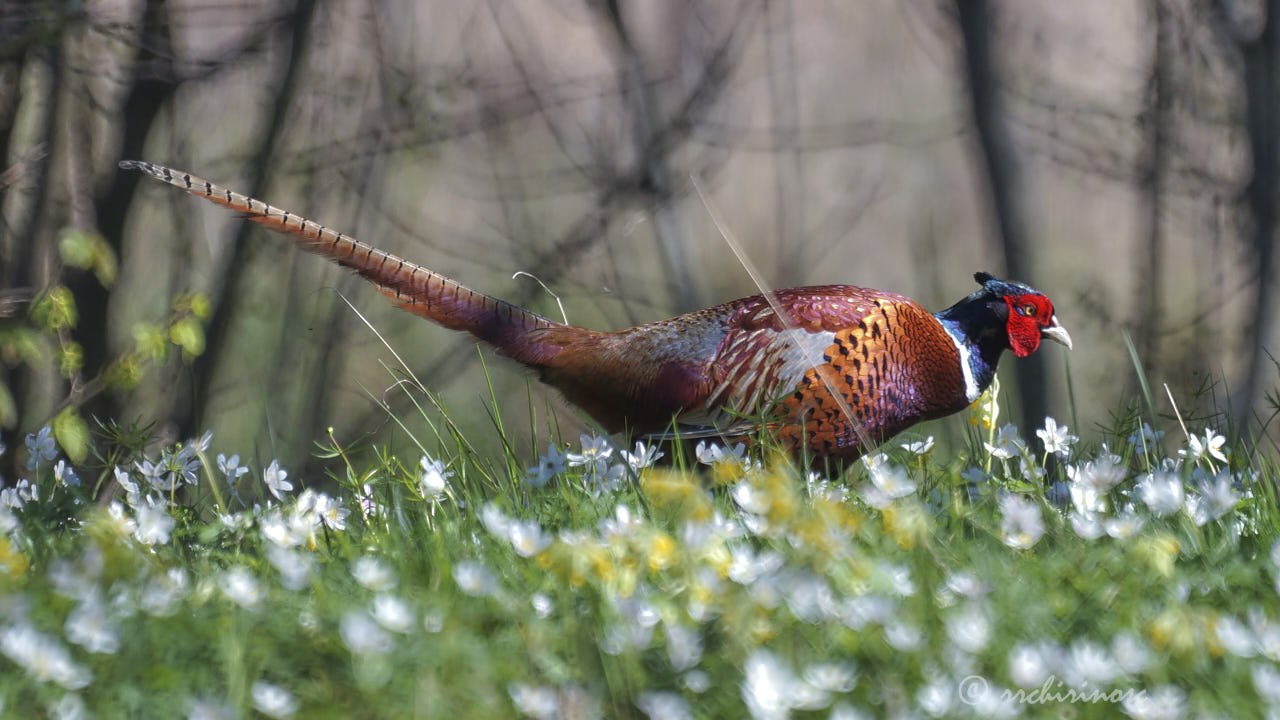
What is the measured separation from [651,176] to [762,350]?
0.87 m

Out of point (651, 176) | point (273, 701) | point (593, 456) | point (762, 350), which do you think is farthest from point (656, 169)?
point (273, 701)

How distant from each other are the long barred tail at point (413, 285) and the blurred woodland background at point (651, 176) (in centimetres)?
43

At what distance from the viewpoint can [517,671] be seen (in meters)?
1.12

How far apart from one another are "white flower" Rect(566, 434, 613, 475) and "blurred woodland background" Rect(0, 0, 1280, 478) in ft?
3.00

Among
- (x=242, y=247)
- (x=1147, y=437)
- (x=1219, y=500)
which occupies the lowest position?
(x=1147, y=437)

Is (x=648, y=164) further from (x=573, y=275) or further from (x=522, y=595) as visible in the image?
(x=522, y=595)

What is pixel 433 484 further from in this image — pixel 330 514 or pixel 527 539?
pixel 527 539

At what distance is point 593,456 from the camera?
7.06ft

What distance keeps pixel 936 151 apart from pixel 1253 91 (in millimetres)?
1025

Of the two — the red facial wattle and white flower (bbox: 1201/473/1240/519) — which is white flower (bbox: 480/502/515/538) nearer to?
white flower (bbox: 1201/473/1240/519)

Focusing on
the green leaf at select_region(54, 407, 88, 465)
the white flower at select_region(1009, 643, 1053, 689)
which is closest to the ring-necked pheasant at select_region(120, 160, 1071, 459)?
the green leaf at select_region(54, 407, 88, 465)

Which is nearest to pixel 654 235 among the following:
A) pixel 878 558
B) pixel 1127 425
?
pixel 1127 425

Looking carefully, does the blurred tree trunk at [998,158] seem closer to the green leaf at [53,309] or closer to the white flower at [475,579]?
the white flower at [475,579]

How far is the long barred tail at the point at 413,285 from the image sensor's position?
232 centimetres
